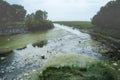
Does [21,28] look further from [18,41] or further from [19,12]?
[18,41]

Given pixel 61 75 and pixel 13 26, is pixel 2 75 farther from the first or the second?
pixel 13 26

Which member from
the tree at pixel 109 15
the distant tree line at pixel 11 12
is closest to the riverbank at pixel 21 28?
the distant tree line at pixel 11 12

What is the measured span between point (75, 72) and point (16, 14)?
428 ft

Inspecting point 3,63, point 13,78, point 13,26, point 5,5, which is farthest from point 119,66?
point 5,5

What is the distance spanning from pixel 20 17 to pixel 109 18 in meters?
70.9

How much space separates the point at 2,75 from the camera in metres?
50.1

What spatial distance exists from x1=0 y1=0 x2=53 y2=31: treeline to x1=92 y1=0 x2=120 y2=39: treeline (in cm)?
3639

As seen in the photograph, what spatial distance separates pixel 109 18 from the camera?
409 feet

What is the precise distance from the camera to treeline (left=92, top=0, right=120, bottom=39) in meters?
117

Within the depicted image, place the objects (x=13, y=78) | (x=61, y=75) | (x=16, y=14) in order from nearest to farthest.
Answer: (x=61, y=75) < (x=13, y=78) < (x=16, y=14)

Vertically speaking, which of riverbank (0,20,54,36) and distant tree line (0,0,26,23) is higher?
distant tree line (0,0,26,23)

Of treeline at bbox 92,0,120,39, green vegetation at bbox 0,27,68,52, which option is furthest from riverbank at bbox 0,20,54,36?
treeline at bbox 92,0,120,39

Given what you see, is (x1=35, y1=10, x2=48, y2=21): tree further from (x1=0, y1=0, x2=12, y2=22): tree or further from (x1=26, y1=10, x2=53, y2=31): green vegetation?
(x1=0, y1=0, x2=12, y2=22): tree

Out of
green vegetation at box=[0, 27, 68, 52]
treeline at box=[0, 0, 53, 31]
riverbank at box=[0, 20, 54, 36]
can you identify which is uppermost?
treeline at box=[0, 0, 53, 31]
